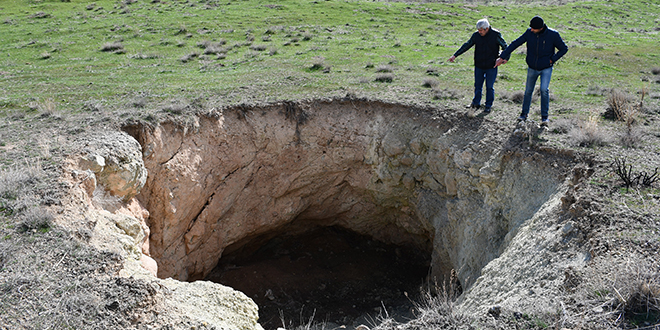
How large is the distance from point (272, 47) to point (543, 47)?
1251cm

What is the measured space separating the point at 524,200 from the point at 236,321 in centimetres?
556

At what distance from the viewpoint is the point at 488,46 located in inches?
368

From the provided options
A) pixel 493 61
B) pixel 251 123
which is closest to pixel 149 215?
pixel 251 123

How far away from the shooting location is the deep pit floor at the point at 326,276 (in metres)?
11.6

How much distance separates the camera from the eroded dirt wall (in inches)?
353

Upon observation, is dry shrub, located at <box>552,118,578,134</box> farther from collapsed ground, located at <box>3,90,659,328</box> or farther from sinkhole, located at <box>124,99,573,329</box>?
sinkhole, located at <box>124,99,573,329</box>

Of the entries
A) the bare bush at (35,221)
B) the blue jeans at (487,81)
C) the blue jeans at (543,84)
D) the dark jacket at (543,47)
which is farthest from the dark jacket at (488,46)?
the bare bush at (35,221)

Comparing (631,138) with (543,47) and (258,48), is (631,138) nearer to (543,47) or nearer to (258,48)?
(543,47)

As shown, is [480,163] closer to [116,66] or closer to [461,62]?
[461,62]

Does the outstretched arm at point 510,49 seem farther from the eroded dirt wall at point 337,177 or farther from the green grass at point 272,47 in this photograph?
the green grass at point 272,47

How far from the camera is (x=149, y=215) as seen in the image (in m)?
9.43

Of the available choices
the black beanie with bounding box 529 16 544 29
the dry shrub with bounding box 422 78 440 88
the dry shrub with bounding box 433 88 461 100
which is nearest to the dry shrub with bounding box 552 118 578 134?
the black beanie with bounding box 529 16 544 29

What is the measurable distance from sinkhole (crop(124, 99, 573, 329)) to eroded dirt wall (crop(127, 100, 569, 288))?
1.2 inches

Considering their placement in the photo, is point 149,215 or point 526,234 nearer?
point 526,234
